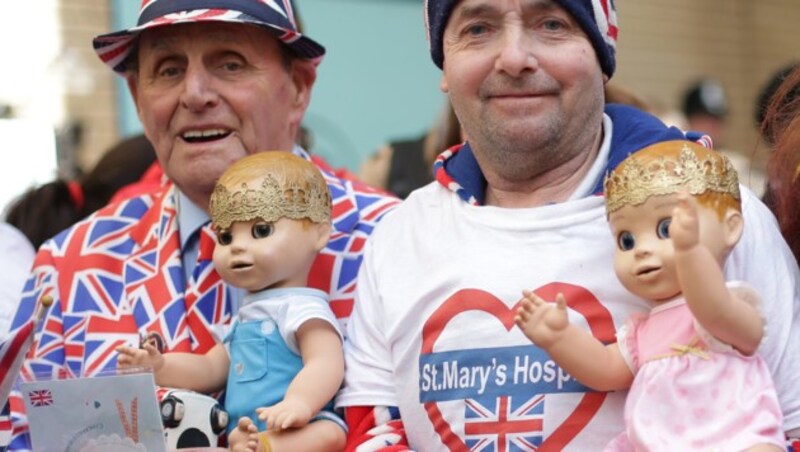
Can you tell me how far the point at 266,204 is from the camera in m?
3.09

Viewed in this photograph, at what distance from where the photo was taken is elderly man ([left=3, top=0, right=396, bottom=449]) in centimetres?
354

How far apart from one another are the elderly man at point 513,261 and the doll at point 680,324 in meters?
0.16

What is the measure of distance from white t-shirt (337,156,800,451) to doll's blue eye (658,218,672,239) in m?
0.25

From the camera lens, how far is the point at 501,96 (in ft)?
9.83

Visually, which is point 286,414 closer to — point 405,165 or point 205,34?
point 205,34

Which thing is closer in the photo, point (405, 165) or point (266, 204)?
point (266, 204)

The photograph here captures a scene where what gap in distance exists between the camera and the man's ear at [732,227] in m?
2.60

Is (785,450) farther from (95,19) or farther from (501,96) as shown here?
(95,19)

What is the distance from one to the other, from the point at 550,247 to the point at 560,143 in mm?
226

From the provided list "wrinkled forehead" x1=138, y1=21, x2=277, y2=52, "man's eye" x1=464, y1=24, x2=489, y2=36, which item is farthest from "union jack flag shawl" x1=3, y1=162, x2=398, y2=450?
"man's eye" x1=464, y1=24, x2=489, y2=36

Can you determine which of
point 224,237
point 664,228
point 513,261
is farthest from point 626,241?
point 224,237

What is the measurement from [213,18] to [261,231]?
2.11 feet

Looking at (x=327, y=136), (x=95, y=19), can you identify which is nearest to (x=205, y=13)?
(x=95, y=19)

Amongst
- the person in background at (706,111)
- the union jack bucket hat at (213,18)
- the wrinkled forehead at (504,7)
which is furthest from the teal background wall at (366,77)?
the wrinkled forehead at (504,7)
